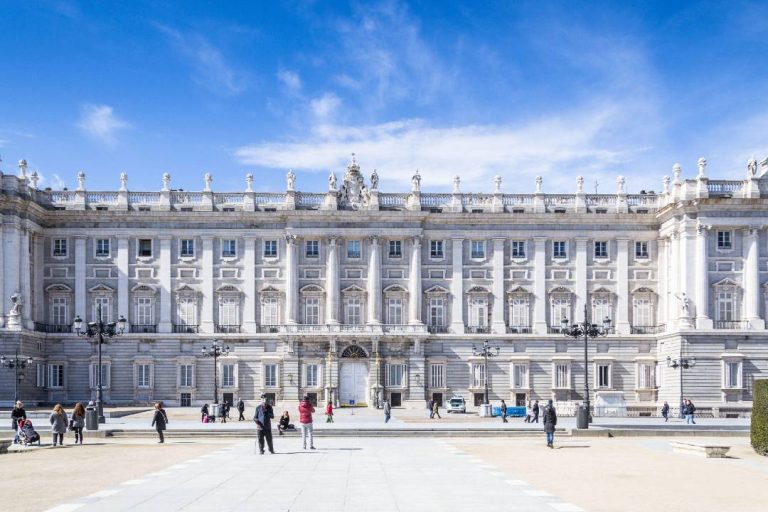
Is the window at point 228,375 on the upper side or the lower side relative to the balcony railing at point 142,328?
lower

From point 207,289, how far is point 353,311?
35.6 ft

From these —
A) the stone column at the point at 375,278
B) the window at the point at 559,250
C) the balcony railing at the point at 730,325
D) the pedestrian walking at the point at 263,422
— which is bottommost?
the pedestrian walking at the point at 263,422

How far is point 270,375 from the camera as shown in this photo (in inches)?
3000

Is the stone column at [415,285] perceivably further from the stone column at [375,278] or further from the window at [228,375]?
the window at [228,375]

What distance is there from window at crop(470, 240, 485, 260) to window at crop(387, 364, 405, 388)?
384 inches

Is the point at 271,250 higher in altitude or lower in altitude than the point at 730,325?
higher

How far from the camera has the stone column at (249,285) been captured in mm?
76375

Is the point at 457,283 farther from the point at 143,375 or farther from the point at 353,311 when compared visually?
the point at 143,375

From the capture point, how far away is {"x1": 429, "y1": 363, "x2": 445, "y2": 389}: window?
7625 centimetres

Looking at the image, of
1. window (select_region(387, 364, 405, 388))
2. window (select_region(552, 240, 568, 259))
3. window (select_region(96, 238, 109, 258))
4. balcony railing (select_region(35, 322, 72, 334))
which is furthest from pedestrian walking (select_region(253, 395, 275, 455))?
window (select_region(552, 240, 568, 259))

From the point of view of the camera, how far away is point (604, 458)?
33.6m

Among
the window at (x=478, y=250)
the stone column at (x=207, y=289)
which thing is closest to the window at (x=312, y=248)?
the stone column at (x=207, y=289)

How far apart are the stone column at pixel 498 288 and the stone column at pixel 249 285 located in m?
17.7

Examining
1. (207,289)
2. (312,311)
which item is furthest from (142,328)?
(312,311)
